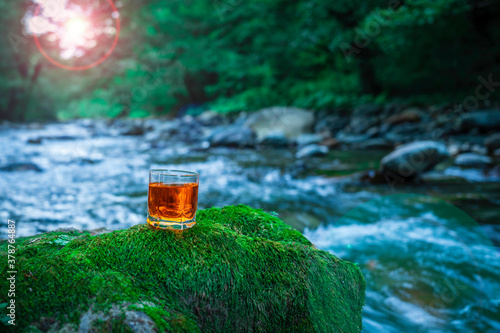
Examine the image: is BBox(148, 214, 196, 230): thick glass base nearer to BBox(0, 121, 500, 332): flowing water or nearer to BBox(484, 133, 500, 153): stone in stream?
BBox(0, 121, 500, 332): flowing water

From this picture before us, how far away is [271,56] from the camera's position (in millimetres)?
21938

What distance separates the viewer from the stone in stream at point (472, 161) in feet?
26.9

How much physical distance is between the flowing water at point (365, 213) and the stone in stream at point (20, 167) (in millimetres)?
257

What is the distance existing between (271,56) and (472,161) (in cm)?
1595

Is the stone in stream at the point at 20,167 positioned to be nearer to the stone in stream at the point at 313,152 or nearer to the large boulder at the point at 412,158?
the stone in stream at the point at 313,152

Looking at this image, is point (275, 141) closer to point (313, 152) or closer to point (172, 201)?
point (313, 152)

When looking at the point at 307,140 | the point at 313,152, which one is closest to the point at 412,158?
the point at 313,152

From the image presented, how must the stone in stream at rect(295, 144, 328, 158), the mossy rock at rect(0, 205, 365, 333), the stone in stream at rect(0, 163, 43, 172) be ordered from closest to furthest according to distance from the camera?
the mossy rock at rect(0, 205, 365, 333) < the stone in stream at rect(0, 163, 43, 172) < the stone in stream at rect(295, 144, 328, 158)

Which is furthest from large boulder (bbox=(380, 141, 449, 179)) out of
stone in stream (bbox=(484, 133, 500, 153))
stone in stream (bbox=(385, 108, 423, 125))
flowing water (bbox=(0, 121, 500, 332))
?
stone in stream (bbox=(385, 108, 423, 125))

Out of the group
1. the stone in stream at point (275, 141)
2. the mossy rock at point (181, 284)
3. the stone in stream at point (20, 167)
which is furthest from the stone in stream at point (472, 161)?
the stone in stream at point (20, 167)

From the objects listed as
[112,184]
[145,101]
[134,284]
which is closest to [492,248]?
[134,284]

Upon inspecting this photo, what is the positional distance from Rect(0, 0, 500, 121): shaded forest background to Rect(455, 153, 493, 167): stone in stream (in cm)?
576

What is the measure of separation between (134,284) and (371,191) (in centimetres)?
556

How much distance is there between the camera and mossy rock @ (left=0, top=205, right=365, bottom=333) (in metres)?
1.17
